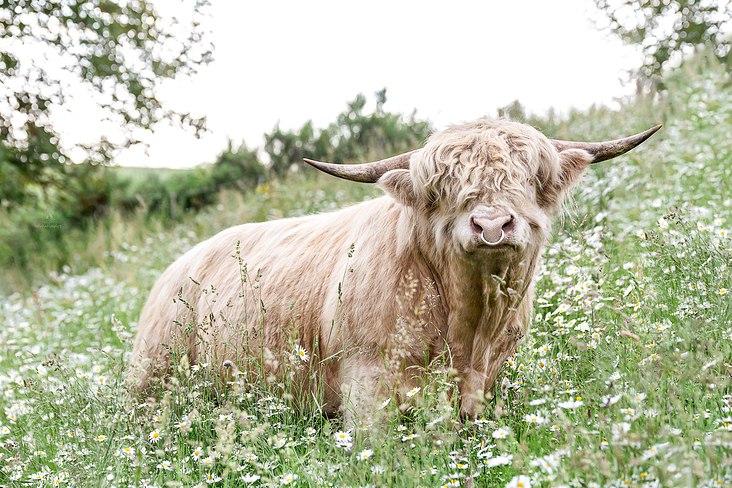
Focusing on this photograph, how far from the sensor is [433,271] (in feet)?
9.78

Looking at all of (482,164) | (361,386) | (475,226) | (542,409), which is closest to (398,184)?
(482,164)

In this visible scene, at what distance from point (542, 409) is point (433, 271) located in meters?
1.11

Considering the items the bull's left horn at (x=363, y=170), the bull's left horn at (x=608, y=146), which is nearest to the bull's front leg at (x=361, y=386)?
the bull's left horn at (x=363, y=170)

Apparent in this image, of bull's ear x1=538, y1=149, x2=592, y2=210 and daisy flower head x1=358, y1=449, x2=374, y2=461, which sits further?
bull's ear x1=538, y1=149, x2=592, y2=210

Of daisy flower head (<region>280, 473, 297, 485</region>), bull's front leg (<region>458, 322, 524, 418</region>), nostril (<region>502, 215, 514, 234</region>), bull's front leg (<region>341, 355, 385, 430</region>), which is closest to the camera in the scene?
daisy flower head (<region>280, 473, 297, 485</region>)

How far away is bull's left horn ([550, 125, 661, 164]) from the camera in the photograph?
9.37 ft

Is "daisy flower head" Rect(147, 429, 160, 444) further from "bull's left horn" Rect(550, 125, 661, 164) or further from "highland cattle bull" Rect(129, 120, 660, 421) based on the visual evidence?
"bull's left horn" Rect(550, 125, 661, 164)

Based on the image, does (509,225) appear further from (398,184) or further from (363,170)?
(363,170)

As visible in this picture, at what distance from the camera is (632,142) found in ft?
9.43

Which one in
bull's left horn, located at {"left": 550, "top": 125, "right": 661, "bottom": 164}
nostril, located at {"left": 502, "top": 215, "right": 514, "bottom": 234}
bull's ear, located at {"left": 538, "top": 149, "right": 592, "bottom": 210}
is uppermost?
bull's left horn, located at {"left": 550, "top": 125, "right": 661, "bottom": 164}

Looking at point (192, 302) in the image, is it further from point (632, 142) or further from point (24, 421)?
point (632, 142)

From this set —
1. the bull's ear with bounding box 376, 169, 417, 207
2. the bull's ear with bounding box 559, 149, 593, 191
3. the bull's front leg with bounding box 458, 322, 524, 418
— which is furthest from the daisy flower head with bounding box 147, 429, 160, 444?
the bull's ear with bounding box 559, 149, 593, 191

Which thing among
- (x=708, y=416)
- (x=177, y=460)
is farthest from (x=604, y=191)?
(x=177, y=460)

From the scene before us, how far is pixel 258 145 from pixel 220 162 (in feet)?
4.40
